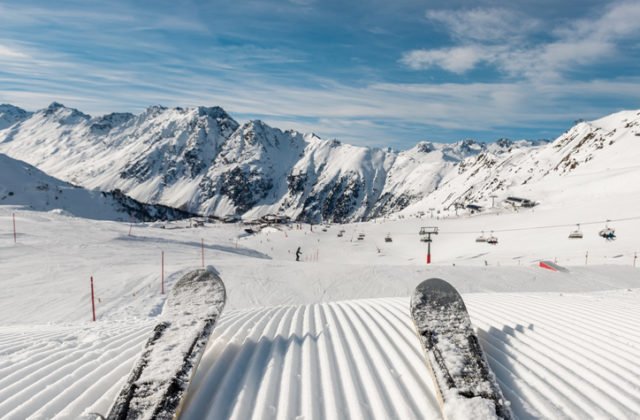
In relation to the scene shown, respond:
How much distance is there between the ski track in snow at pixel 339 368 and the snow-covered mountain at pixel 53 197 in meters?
151

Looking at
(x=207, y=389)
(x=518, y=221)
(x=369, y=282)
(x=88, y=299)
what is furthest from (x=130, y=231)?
(x=518, y=221)

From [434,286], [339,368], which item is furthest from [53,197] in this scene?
[339,368]

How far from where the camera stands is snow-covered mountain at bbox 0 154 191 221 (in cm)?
13796

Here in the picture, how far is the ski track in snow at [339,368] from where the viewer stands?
491 cm

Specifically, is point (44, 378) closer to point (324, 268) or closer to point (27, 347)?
point (27, 347)

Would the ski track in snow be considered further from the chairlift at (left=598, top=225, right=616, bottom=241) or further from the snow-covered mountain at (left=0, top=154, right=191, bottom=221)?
the snow-covered mountain at (left=0, top=154, right=191, bottom=221)

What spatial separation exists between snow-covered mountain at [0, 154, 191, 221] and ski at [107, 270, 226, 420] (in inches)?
5952

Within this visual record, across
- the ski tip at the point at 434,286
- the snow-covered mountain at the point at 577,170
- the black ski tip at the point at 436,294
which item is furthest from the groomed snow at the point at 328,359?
the snow-covered mountain at the point at 577,170

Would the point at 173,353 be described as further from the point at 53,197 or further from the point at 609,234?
the point at 53,197

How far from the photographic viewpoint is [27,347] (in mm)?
7422

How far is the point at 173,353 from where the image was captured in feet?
18.3

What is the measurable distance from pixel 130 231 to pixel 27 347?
113 feet

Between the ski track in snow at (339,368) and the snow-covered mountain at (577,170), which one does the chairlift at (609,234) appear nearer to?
the snow-covered mountain at (577,170)

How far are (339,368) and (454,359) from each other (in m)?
1.71
